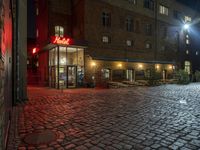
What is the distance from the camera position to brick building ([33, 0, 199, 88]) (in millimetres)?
20078

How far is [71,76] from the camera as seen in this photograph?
20.1 meters

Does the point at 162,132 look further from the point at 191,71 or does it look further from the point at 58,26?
the point at 191,71

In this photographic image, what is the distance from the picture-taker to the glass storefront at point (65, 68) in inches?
753

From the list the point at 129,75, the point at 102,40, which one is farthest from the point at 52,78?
the point at 129,75

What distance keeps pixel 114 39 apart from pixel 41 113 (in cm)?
1776

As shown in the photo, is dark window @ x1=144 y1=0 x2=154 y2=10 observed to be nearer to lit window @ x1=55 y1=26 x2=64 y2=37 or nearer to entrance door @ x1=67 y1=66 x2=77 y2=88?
lit window @ x1=55 y1=26 x2=64 y2=37

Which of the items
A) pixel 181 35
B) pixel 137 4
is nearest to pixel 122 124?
pixel 137 4

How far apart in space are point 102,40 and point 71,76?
637 cm

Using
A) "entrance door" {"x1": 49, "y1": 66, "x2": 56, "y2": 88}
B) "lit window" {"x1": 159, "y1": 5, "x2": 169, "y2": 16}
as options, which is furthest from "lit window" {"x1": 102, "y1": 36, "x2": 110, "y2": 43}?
"lit window" {"x1": 159, "y1": 5, "x2": 169, "y2": 16}

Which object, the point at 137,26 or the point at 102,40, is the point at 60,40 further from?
the point at 137,26

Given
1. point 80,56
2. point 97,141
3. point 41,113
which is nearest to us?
point 97,141

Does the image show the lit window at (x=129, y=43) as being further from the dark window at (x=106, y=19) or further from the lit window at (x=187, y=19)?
the lit window at (x=187, y=19)

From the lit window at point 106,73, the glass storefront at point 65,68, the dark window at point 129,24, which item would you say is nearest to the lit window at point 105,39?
the glass storefront at point 65,68

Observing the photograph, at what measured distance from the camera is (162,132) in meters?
5.06
